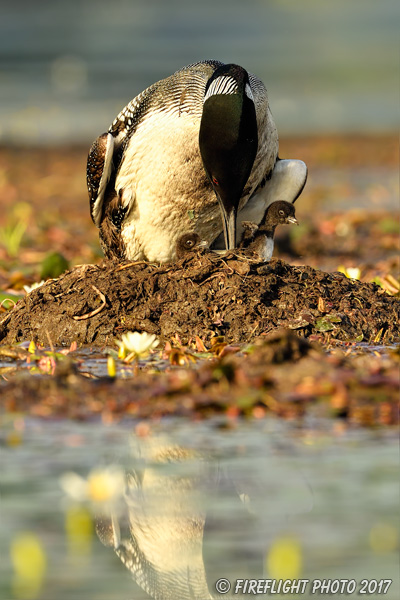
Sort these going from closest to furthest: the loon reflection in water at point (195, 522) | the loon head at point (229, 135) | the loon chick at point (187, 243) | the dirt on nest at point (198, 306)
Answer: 1. the loon reflection in water at point (195, 522)
2. the dirt on nest at point (198, 306)
3. the loon head at point (229, 135)
4. the loon chick at point (187, 243)

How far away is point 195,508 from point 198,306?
3137 mm

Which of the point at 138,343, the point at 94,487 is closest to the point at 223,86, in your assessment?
the point at 138,343

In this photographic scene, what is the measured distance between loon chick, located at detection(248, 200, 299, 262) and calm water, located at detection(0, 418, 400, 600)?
3.16 metres

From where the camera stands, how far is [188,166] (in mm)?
7898

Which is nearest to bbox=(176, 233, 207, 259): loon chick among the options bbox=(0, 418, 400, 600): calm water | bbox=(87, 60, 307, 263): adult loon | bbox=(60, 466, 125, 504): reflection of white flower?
bbox=(87, 60, 307, 263): adult loon

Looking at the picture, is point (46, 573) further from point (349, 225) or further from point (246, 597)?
point (349, 225)

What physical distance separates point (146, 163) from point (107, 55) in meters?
25.8

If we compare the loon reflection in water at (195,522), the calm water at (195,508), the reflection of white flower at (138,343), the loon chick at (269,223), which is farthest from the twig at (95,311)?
the loon reflection in water at (195,522)

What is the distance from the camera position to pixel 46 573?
11.8ft

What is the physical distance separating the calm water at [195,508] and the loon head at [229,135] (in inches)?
113

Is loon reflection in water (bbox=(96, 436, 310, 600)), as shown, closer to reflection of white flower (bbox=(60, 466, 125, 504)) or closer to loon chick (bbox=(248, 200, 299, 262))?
reflection of white flower (bbox=(60, 466, 125, 504))

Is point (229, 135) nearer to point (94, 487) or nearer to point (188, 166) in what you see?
point (188, 166)

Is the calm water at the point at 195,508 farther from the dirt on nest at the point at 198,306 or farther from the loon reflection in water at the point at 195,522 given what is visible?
the dirt on nest at the point at 198,306

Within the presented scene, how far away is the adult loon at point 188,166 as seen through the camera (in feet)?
25.0
